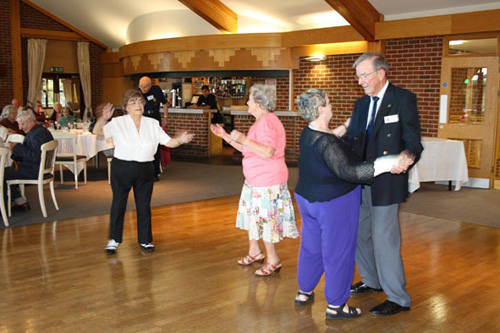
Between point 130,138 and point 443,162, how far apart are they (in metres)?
5.57

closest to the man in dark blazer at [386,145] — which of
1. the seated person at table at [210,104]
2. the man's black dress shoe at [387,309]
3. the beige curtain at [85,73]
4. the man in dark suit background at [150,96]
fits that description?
the man's black dress shoe at [387,309]

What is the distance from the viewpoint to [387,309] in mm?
3453

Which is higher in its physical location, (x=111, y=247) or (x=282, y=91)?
(x=282, y=91)

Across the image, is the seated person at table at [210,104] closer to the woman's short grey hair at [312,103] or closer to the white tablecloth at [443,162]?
the white tablecloth at [443,162]

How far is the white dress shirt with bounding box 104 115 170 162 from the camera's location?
15.0 feet

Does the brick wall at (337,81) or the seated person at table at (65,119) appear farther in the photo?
the brick wall at (337,81)

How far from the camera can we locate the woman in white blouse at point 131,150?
180 inches

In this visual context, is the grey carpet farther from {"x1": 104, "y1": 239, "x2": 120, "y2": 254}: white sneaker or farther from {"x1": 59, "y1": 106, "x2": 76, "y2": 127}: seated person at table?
{"x1": 104, "y1": 239, "x2": 120, "y2": 254}: white sneaker

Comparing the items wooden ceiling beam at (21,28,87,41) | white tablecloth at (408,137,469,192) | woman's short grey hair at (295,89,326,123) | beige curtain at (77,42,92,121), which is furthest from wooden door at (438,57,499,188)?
wooden ceiling beam at (21,28,87,41)

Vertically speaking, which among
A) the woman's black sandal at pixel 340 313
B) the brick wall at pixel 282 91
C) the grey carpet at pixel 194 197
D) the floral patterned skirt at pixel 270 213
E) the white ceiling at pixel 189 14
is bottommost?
the woman's black sandal at pixel 340 313

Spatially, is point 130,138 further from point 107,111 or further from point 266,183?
point 266,183

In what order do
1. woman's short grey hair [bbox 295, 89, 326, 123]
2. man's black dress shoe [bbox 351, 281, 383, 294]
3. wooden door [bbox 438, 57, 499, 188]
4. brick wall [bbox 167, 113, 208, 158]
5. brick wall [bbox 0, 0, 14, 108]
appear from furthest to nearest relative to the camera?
brick wall [bbox 0, 0, 14, 108] → brick wall [bbox 167, 113, 208, 158] → wooden door [bbox 438, 57, 499, 188] → man's black dress shoe [bbox 351, 281, 383, 294] → woman's short grey hair [bbox 295, 89, 326, 123]

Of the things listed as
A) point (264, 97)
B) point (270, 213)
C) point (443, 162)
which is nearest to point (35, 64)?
point (443, 162)

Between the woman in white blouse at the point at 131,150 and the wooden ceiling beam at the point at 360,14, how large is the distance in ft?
18.0
